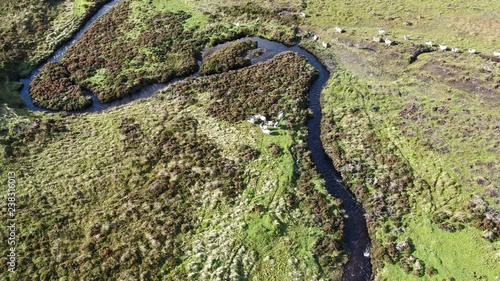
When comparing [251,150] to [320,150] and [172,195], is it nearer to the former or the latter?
[320,150]

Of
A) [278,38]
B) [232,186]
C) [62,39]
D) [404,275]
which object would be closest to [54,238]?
[232,186]

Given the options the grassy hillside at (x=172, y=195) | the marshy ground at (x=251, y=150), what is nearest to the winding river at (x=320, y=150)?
the marshy ground at (x=251, y=150)

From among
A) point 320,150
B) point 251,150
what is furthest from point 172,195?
point 320,150

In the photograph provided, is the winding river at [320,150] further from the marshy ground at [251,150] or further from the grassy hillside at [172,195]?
the grassy hillside at [172,195]

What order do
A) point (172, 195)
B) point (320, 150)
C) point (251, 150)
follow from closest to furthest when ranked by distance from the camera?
point (172, 195), point (251, 150), point (320, 150)

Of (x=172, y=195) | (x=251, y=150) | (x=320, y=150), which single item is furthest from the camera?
(x=320, y=150)

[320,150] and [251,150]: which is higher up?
[251,150]

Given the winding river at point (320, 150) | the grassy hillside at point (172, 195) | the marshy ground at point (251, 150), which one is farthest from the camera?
the winding river at point (320, 150)

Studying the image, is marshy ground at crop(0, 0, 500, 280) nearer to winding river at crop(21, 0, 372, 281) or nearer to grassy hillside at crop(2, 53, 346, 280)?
grassy hillside at crop(2, 53, 346, 280)

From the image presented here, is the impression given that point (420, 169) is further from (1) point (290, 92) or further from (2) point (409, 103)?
(1) point (290, 92)
